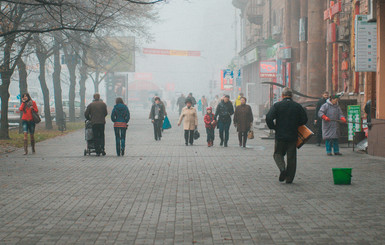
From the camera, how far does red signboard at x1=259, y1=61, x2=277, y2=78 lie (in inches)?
1590

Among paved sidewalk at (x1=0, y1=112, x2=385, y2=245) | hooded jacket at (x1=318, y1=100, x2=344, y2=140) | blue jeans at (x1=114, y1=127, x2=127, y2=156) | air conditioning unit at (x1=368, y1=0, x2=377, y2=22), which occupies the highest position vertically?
air conditioning unit at (x1=368, y1=0, x2=377, y2=22)

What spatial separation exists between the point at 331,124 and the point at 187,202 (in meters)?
8.84

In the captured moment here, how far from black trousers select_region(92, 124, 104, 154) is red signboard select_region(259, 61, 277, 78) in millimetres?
24186

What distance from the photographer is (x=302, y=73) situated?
112 ft

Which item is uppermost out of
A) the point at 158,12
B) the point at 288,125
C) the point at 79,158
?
the point at 158,12

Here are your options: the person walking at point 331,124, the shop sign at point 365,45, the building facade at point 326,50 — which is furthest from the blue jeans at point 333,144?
the shop sign at point 365,45

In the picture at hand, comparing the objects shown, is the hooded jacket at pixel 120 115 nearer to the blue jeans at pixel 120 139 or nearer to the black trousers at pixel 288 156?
the blue jeans at pixel 120 139

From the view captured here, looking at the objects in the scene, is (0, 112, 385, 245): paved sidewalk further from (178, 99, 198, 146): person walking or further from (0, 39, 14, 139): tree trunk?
(0, 39, 14, 139): tree trunk

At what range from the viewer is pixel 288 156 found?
36.3ft

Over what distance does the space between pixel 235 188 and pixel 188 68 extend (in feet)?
577

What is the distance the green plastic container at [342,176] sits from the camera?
10547 millimetres

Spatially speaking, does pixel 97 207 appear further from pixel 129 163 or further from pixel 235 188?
pixel 129 163

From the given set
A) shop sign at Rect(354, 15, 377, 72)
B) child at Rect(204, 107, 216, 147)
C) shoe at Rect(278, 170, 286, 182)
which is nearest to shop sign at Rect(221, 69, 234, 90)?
child at Rect(204, 107, 216, 147)

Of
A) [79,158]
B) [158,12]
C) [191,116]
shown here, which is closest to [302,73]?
[158,12]
